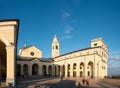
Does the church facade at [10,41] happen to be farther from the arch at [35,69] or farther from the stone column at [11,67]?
the arch at [35,69]

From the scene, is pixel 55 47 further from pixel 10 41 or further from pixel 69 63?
pixel 10 41

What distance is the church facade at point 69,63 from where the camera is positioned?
56.7 meters

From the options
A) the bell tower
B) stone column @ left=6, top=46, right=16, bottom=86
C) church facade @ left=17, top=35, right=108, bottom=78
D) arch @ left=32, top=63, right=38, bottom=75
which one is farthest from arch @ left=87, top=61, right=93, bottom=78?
stone column @ left=6, top=46, right=16, bottom=86

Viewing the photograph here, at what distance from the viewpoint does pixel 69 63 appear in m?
64.1

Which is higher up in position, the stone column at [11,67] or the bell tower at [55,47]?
the bell tower at [55,47]

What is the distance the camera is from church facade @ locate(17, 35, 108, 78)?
56.7 m

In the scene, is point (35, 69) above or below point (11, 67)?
below

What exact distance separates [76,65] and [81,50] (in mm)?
5171

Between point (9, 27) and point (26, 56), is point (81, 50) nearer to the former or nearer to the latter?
point (26, 56)

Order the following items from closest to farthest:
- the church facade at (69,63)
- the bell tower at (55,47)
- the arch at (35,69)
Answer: the church facade at (69,63) → the arch at (35,69) → the bell tower at (55,47)

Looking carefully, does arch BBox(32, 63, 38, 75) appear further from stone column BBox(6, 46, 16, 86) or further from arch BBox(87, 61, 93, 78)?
stone column BBox(6, 46, 16, 86)

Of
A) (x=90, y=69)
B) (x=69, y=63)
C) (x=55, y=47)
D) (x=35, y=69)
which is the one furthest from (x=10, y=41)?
(x=55, y=47)

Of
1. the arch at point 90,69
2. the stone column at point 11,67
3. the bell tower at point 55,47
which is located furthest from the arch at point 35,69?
the stone column at point 11,67

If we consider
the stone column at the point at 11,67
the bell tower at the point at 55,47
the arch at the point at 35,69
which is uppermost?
the bell tower at the point at 55,47
